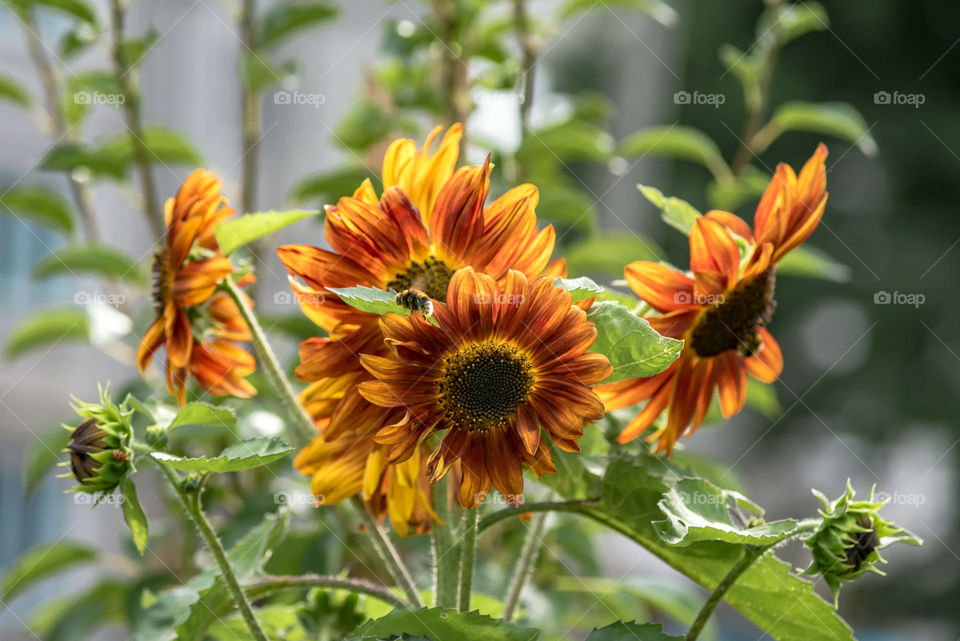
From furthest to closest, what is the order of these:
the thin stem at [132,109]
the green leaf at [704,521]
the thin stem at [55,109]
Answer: the thin stem at [55,109] → the thin stem at [132,109] → the green leaf at [704,521]

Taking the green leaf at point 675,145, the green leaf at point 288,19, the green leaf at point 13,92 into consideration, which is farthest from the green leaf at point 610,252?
the green leaf at point 13,92

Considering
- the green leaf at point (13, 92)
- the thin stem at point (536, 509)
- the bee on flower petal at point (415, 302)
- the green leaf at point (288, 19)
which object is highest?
the green leaf at point (288, 19)

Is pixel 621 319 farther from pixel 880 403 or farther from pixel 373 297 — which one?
pixel 880 403

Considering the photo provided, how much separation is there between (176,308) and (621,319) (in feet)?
0.48

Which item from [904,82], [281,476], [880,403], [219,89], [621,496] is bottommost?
[880,403]

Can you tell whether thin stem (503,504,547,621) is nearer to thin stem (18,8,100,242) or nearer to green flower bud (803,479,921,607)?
green flower bud (803,479,921,607)

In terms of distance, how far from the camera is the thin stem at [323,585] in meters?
0.28

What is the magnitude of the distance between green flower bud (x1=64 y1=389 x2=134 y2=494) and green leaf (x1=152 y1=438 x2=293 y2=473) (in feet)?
0.04

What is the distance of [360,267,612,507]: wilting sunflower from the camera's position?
0.22 m

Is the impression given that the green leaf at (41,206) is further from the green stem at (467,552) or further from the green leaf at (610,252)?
the green stem at (467,552)

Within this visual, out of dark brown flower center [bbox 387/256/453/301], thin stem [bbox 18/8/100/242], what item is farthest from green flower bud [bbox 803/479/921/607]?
thin stem [bbox 18/8/100/242]

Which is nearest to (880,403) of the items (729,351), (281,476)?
(281,476)

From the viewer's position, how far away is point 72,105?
2.48 ft

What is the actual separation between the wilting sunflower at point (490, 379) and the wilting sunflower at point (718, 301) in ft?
0.15
